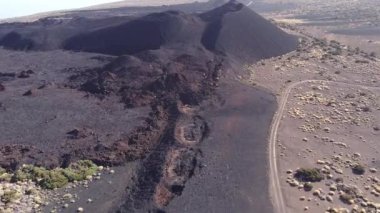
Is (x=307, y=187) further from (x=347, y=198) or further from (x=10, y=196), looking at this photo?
(x=10, y=196)

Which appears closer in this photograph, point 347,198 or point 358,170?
point 347,198

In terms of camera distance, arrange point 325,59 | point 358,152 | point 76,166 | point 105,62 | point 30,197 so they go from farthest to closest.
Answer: point 325,59, point 105,62, point 358,152, point 76,166, point 30,197

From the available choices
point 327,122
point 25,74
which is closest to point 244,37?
point 327,122

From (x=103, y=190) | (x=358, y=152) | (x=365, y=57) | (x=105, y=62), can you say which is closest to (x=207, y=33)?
(x=105, y=62)

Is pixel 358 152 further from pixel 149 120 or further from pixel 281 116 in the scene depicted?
pixel 149 120

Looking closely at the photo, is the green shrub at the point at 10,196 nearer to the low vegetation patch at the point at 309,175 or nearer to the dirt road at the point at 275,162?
the dirt road at the point at 275,162

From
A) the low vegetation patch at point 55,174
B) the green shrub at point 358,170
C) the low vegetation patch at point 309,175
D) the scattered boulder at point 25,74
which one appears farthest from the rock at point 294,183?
the scattered boulder at point 25,74

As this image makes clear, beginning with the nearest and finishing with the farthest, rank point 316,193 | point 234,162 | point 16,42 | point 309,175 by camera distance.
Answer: point 316,193, point 309,175, point 234,162, point 16,42

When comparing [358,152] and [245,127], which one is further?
[245,127]
